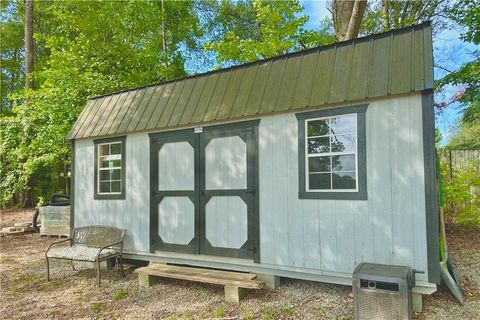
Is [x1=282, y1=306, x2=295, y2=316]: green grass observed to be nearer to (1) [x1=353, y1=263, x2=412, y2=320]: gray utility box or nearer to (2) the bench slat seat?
(1) [x1=353, y1=263, x2=412, y2=320]: gray utility box

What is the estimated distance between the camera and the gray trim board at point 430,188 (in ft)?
11.0

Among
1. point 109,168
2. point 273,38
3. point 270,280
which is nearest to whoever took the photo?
point 270,280

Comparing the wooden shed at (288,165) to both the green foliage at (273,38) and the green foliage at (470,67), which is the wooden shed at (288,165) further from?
the green foliage at (273,38)

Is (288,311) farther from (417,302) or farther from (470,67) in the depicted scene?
(470,67)

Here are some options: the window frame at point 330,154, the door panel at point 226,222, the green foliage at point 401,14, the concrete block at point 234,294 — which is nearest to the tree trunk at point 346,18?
the green foliage at point 401,14

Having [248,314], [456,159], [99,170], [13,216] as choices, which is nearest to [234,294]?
[248,314]

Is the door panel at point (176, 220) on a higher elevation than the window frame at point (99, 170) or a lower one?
lower

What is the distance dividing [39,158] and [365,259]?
29.5 ft

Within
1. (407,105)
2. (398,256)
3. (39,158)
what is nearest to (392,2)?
(407,105)

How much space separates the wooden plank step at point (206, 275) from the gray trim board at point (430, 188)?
1.85m

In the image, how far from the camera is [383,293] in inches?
126

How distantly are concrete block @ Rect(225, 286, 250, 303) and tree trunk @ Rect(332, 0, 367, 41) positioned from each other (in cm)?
652

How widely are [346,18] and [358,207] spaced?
684 centimetres

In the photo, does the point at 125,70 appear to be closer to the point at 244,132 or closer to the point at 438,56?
the point at 244,132
